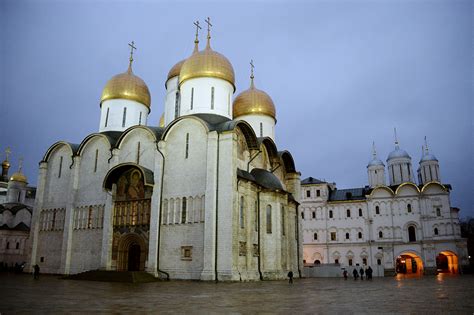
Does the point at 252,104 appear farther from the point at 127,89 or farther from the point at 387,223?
the point at 387,223

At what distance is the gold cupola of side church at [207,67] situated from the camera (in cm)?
2423

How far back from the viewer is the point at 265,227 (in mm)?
22344

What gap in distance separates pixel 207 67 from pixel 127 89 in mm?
7268

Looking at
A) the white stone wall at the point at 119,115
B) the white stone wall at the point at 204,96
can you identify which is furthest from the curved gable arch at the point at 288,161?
the white stone wall at the point at 119,115

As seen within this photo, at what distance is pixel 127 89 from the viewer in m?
27.9

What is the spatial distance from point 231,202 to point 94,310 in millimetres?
11656

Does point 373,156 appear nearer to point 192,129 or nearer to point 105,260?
point 192,129

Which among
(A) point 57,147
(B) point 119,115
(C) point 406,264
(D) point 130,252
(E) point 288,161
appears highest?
(B) point 119,115

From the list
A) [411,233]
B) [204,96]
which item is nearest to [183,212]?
[204,96]

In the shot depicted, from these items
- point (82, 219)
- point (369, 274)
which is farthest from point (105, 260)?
point (369, 274)

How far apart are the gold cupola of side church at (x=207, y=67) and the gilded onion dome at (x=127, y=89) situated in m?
4.92

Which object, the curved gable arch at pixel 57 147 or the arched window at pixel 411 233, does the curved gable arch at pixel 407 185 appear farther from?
the curved gable arch at pixel 57 147

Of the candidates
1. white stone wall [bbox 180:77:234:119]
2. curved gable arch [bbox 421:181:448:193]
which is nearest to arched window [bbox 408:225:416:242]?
curved gable arch [bbox 421:181:448:193]

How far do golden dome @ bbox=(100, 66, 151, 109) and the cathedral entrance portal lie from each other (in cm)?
1135
